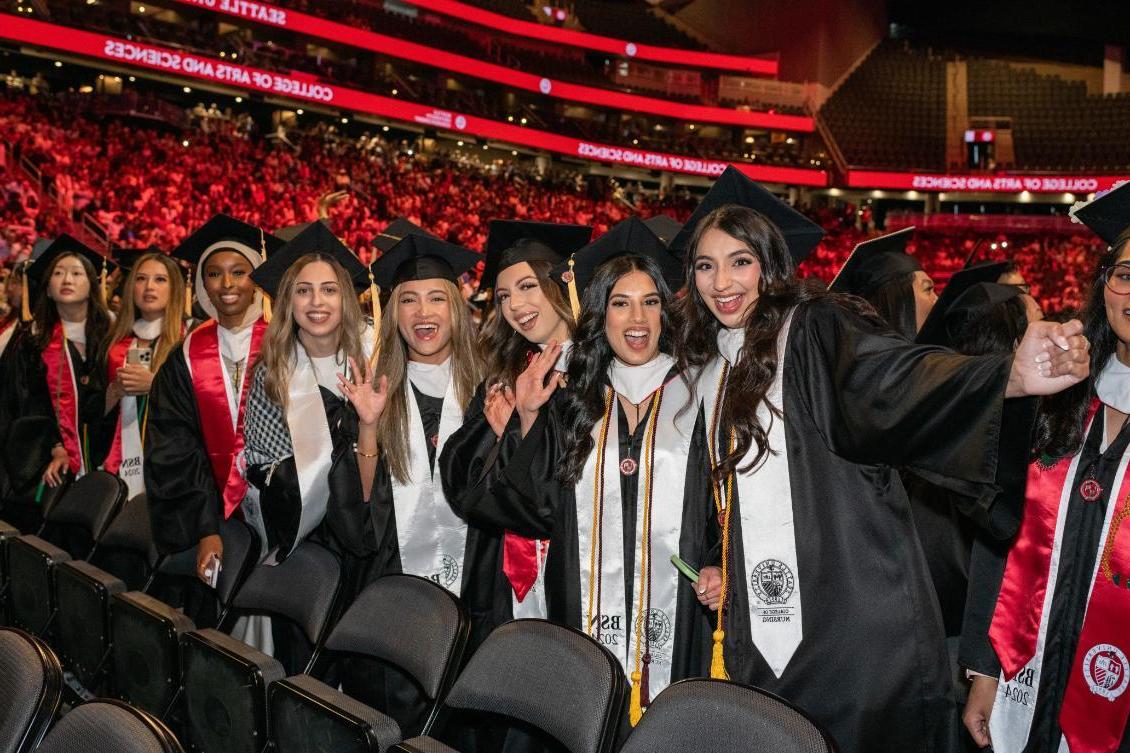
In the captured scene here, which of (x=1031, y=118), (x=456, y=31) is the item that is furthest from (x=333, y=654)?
(x=1031, y=118)

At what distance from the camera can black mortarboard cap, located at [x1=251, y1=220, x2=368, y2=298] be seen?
399 cm

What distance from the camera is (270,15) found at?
83.5 feet

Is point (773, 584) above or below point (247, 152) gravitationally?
below

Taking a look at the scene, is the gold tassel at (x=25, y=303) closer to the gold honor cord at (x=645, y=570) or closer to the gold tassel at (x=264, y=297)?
the gold tassel at (x=264, y=297)

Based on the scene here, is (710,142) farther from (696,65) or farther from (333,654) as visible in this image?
(333,654)

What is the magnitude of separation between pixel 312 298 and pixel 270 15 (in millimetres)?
Answer: 24726

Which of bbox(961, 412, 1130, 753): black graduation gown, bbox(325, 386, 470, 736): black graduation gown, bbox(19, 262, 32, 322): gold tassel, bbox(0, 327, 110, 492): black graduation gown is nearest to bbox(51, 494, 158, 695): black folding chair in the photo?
bbox(325, 386, 470, 736): black graduation gown

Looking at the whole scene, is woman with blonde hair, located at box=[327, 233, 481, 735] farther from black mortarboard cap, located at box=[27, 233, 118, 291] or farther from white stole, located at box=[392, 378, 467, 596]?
black mortarboard cap, located at box=[27, 233, 118, 291]

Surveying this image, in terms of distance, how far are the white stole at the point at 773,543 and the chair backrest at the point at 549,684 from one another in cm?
43

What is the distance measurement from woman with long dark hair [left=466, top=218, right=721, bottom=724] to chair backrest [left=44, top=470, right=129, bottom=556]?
82.8 inches

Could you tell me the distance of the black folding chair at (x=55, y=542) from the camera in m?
3.67

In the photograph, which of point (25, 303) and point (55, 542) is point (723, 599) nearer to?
point (55, 542)

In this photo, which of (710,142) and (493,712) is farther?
(710,142)

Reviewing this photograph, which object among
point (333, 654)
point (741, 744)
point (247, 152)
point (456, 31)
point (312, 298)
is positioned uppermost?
point (456, 31)
